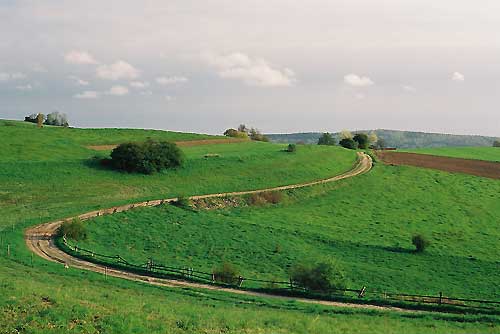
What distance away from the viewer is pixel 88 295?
2786cm

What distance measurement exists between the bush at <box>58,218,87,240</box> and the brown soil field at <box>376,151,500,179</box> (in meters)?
75.5

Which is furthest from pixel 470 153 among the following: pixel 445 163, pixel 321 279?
pixel 321 279

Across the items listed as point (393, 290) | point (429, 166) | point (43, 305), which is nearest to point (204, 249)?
point (393, 290)

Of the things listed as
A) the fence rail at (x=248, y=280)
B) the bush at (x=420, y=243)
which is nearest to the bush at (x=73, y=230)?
the fence rail at (x=248, y=280)

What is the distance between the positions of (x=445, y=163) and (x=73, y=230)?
88.5 m

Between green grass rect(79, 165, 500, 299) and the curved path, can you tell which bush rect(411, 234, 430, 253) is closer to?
green grass rect(79, 165, 500, 299)

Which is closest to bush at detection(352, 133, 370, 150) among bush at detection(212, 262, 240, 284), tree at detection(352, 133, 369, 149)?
tree at detection(352, 133, 369, 149)

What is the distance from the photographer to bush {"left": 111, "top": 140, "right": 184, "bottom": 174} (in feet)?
277

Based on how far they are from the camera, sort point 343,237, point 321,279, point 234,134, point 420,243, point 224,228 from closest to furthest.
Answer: point 321,279 → point 420,243 → point 224,228 → point 343,237 → point 234,134

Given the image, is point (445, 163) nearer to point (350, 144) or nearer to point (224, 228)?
point (350, 144)

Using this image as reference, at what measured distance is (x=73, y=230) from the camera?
50500 millimetres

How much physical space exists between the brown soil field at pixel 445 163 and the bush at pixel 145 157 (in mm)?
47960

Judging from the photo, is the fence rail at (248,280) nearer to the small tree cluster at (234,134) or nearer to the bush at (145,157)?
the bush at (145,157)

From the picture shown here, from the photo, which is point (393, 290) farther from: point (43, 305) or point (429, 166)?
point (429, 166)
